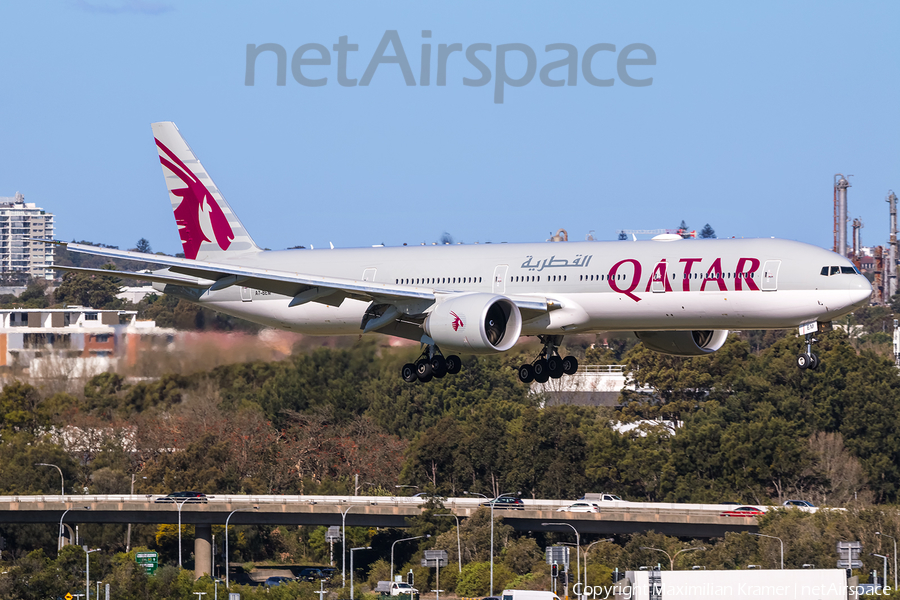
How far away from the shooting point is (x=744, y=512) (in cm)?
9462

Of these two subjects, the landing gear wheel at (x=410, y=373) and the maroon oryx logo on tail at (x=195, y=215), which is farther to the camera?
the maroon oryx logo on tail at (x=195, y=215)

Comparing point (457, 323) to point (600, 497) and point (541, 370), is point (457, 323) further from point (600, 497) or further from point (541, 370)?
point (600, 497)

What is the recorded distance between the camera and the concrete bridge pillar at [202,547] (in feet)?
355

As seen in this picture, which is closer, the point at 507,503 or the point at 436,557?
the point at 436,557

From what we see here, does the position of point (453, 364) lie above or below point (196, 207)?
below

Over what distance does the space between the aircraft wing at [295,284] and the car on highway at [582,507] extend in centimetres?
4812

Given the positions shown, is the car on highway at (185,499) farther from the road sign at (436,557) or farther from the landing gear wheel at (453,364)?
the landing gear wheel at (453,364)

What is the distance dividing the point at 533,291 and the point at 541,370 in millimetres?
4467

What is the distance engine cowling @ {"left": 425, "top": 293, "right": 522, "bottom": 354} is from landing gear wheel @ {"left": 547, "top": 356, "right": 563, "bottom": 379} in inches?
177

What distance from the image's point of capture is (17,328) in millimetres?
95438

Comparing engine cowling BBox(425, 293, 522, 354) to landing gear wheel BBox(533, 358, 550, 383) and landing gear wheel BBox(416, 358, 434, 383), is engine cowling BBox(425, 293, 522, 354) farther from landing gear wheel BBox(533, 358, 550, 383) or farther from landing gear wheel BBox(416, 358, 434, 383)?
landing gear wheel BBox(533, 358, 550, 383)

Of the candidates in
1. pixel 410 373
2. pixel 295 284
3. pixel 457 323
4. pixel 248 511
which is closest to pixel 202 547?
pixel 248 511

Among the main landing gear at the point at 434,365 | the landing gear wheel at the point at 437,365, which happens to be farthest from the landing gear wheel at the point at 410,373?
the landing gear wheel at the point at 437,365

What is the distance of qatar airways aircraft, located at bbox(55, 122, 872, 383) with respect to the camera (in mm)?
47906
